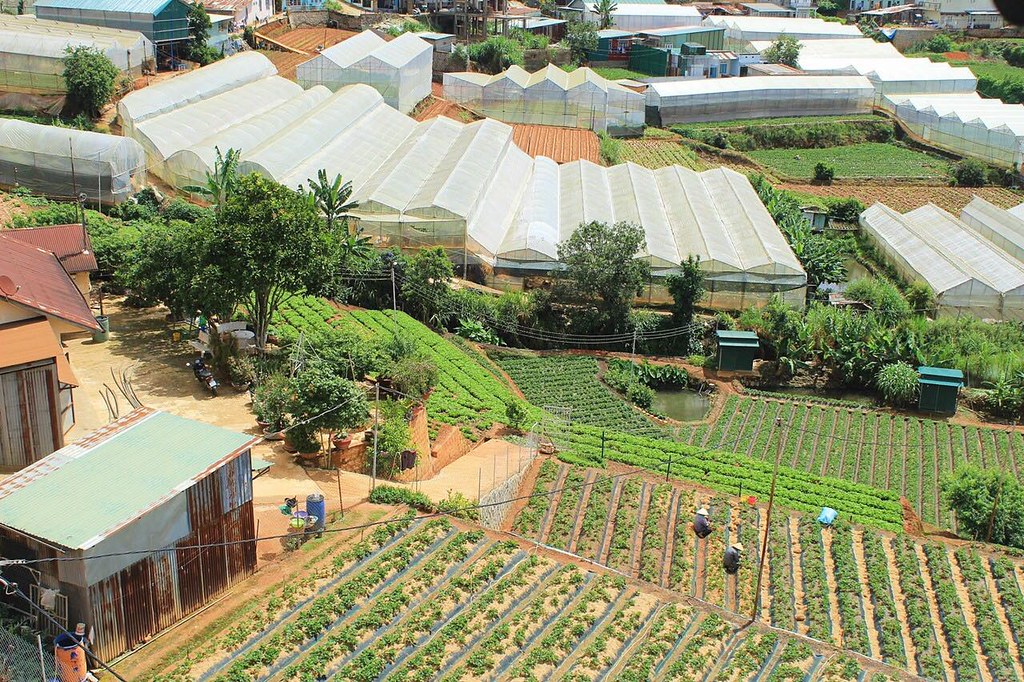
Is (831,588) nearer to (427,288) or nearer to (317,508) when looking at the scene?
(317,508)

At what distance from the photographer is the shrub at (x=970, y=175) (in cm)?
5953

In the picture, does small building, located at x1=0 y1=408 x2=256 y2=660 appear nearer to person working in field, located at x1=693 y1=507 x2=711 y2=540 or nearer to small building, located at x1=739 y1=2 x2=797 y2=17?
person working in field, located at x1=693 y1=507 x2=711 y2=540

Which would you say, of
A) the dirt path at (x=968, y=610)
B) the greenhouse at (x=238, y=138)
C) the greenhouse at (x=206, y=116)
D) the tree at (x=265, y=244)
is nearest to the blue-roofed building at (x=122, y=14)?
the greenhouse at (x=206, y=116)

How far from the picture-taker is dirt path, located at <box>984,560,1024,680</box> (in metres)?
20.2

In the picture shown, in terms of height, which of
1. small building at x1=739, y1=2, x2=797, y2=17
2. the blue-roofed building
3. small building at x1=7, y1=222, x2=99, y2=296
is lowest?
small building at x1=7, y1=222, x2=99, y2=296

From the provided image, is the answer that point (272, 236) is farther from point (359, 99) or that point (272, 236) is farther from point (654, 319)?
point (359, 99)

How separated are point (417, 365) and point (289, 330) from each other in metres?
6.01

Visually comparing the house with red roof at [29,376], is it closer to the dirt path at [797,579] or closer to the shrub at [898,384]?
the dirt path at [797,579]

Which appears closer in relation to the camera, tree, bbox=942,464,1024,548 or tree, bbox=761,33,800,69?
tree, bbox=942,464,1024,548

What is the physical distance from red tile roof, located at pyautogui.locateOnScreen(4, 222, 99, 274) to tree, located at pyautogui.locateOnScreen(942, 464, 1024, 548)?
76.3 feet

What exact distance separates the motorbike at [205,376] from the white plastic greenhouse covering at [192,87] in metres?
20.1

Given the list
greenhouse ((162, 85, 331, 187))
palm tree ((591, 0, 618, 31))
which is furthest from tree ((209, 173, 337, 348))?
palm tree ((591, 0, 618, 31))

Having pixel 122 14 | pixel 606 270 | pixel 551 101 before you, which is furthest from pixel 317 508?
pixel 551 101

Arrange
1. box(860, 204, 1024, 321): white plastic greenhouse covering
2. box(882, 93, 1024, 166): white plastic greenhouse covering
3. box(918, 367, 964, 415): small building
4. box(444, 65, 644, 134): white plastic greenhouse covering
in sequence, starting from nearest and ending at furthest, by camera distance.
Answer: box(918, 367, 964, 415): small building, box(860, 204, 1024, 321): white plastic greenhouse covering, box(882, 93, 1024, 166): white plastic greenhouse covering, box(444, 65, 644, 134): white plastic greenhouse covering
